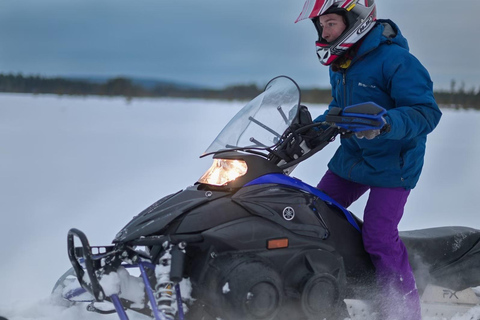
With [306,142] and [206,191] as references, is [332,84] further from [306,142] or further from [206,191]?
[206,191]

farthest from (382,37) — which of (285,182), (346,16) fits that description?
(285,182)

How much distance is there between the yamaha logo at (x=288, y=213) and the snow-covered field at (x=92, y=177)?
3.80 feet

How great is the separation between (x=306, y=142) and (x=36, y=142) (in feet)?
22.5

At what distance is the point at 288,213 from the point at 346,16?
112cm

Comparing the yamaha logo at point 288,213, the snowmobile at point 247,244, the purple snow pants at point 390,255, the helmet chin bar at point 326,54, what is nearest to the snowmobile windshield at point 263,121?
the snowmobile at point 247,244

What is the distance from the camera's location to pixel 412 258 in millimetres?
3348

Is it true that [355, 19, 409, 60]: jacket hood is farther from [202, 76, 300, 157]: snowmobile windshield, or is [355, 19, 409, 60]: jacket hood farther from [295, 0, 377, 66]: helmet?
[202, 76, 300, 157]: snowmobile windshield

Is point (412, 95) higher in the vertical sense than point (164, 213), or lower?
higher

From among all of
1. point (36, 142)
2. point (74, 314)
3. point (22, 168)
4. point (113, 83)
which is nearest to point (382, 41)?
point (74, 314)

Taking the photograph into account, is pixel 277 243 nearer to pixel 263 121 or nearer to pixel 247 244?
pixel 247 244

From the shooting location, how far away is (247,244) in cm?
258

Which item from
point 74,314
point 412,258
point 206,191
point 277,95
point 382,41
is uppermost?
point 382,41

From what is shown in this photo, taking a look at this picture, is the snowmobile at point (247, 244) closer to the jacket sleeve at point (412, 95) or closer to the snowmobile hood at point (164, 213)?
the snowmobile hood at point (164, 213)

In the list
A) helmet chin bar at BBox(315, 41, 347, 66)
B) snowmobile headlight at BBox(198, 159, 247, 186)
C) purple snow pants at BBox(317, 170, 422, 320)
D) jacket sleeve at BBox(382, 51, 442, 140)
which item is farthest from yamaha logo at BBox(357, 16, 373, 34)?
snowmobile headlight at BBox(198, 159, 247, 186)
